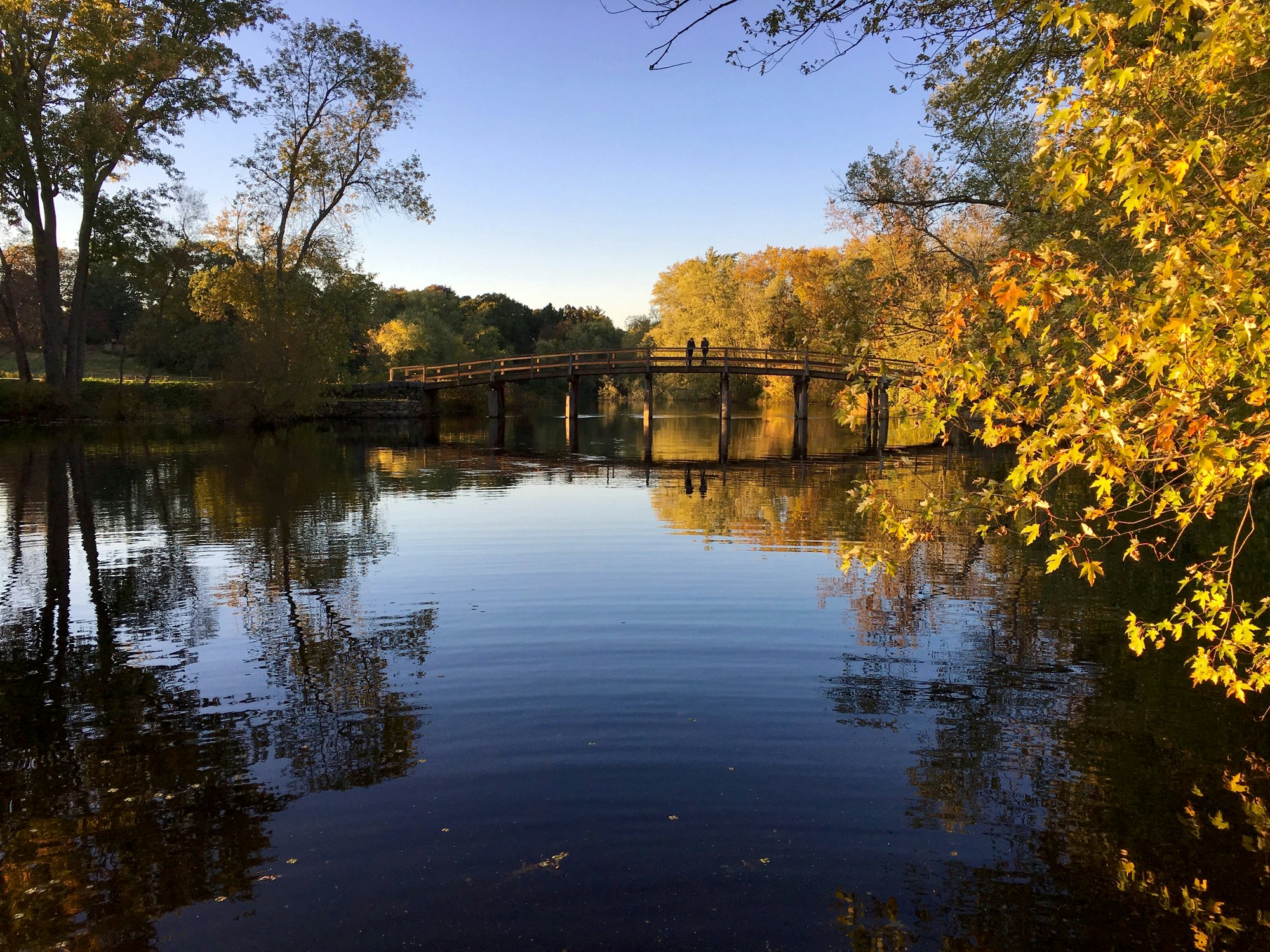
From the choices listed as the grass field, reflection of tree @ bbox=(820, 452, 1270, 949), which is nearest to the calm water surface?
reflection of tree @ bbox=(820, 452, 1270, 949)

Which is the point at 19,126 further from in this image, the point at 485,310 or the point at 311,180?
the point at 485,310

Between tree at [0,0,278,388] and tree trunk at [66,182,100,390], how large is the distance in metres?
0.04

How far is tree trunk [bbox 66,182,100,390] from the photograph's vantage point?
98.9 feet

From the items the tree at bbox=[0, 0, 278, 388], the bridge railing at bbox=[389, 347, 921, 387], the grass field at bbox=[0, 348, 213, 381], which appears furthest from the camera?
the grass field at bbox=[0, 348, 213, 381]

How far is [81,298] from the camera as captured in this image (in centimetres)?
3097

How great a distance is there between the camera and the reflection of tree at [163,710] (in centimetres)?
392

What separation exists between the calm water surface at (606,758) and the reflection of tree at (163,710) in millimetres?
26

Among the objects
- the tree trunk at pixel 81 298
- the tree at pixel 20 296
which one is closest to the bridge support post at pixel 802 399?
the tree trunk at pixel 81 298

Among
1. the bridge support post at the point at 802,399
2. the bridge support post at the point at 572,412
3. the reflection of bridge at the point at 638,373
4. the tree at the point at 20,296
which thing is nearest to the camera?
the bridge support post at the point at 572,412

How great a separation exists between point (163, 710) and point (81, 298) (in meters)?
30.9

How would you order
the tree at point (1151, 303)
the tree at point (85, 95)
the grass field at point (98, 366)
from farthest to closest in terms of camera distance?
the grass field at point (98, 366), the tree at point (85, 95), the tree at point (1151, 303)

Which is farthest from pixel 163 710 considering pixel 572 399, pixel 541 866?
pixel 572 399

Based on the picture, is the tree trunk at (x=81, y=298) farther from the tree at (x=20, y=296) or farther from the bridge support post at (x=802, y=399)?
the bridge support post at (x=802, y=399)

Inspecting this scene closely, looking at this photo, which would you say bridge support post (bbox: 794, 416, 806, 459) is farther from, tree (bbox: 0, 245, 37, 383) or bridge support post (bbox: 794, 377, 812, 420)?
tree (bbox: 0, 245, 37, 383)
